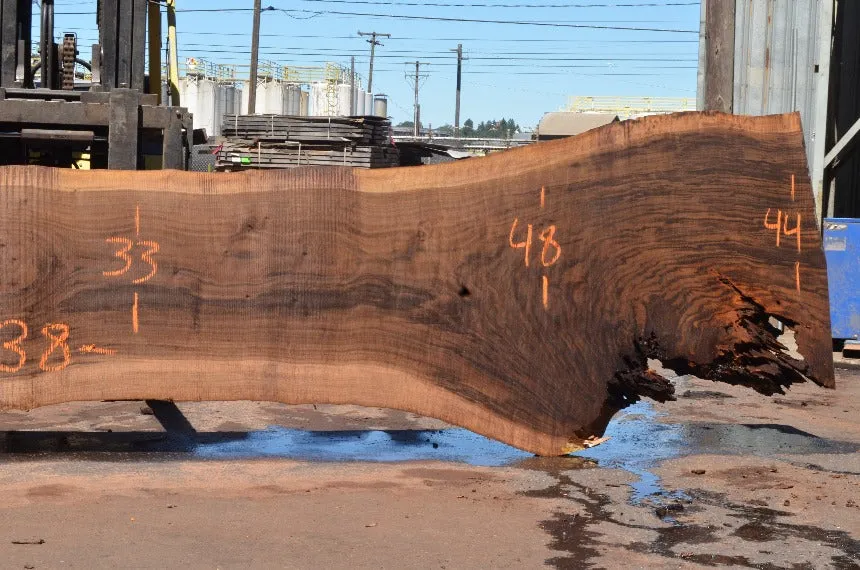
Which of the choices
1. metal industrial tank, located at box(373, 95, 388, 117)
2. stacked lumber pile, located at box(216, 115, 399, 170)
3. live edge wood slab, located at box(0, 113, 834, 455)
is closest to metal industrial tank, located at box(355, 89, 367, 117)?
metal industrial tank, located at box(373, 95, 388, 117)

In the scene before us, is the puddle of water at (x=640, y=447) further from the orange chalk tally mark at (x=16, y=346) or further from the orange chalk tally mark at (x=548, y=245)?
the orange chalk tally mark at (x=16, y=346)

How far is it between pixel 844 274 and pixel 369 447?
6.63 meters

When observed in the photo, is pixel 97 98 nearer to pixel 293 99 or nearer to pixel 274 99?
pixel 274 99

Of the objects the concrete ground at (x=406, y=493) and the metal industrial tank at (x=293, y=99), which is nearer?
the concrete ground at (x=406, y=493)

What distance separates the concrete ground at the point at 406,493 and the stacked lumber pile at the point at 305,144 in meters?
13.9

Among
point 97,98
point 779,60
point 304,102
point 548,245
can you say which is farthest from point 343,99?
point 548,245

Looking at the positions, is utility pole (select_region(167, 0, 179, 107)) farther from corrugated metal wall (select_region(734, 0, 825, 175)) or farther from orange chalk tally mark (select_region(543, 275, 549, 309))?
orange chalk tally mark (select_region(543, 275, 549, 309))

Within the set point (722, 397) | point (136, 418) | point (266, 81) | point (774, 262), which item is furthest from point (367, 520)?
point (266, 81)

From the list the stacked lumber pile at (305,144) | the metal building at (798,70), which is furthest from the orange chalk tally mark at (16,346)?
the stacked lumber pile at (305,144)

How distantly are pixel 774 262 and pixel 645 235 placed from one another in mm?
571

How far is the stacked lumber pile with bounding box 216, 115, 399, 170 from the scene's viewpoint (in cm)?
2052

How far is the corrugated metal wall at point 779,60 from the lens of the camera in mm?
11781

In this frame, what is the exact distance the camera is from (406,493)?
4.85 meters

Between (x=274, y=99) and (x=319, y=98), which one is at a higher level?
(x=319, y=98)
